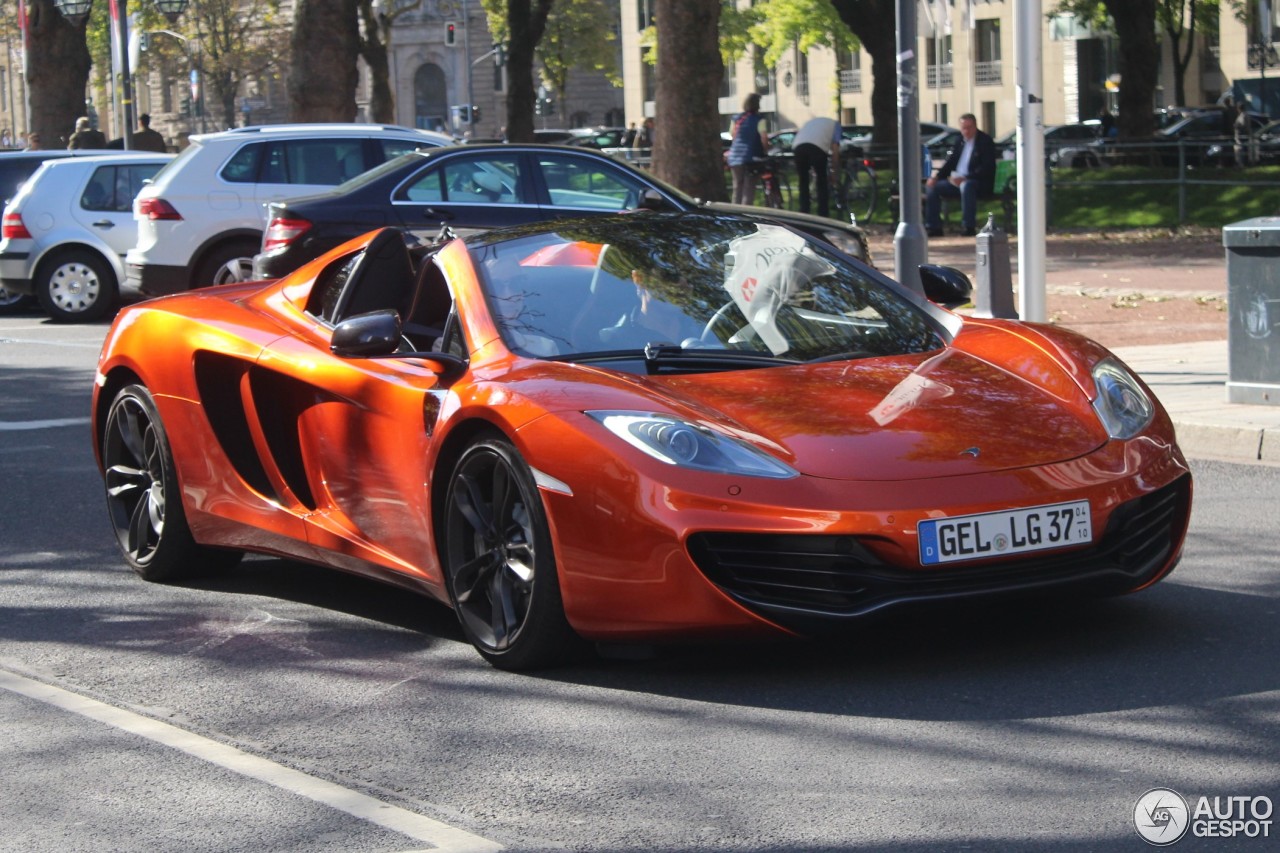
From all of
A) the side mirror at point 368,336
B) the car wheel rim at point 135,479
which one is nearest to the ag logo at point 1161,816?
the side mirror at point 368,336

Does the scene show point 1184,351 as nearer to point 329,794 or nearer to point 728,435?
point 728,435

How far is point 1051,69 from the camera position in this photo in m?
82.3

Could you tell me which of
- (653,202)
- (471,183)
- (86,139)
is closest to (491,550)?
(653,202)

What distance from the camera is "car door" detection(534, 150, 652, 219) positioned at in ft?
49.0

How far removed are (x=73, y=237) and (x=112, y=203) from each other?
1.80 ft

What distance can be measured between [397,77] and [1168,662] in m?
114

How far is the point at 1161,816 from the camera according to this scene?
3.84 meters

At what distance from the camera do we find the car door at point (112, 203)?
1962 centimetres

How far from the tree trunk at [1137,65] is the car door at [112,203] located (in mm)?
17655

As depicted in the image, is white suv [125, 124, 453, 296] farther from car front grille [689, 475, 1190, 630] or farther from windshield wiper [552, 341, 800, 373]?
car front grille [689, 475, 1190, 630]

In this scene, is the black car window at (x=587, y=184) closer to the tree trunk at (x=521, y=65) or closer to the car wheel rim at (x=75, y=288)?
the car wheel rim at (x=75, y=288)

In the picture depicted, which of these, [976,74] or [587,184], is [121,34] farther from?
[976,74]

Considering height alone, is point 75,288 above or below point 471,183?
below

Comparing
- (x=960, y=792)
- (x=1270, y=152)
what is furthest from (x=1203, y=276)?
(x=960, y=792)
